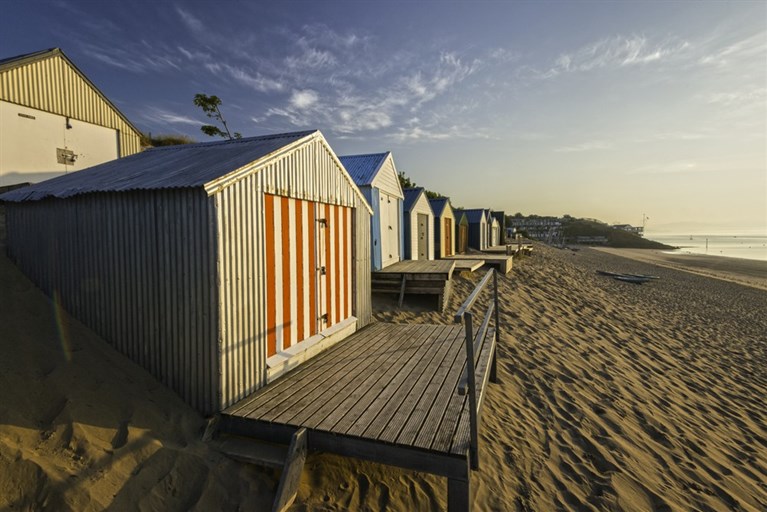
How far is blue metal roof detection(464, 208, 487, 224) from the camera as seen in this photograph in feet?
94.7

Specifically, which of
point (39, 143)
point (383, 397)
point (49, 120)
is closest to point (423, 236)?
point (383, 397)

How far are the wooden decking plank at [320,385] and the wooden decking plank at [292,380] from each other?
4cm

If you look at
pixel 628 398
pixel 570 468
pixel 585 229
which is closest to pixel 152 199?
pixel 570 468

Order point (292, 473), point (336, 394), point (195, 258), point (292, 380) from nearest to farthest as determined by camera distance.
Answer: point (292, 473), point (195, 258), point (336, 394), point (292, 380)

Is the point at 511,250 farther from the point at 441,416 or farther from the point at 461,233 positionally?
the point at 441,416

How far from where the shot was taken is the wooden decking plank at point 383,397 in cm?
362

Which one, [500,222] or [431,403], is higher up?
[500,222]

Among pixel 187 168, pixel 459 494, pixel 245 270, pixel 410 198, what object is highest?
pixel 410 198

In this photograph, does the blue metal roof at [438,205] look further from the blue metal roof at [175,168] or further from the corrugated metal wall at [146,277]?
the corrugated metal wall at [146,277]

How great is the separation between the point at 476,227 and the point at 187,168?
2577 cm

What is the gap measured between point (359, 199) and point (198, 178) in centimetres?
406

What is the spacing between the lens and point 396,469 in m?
4.02

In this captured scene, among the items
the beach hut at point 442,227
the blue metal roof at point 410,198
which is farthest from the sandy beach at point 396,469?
the beach hut at point 442,227

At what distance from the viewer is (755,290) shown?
22.9 metres
